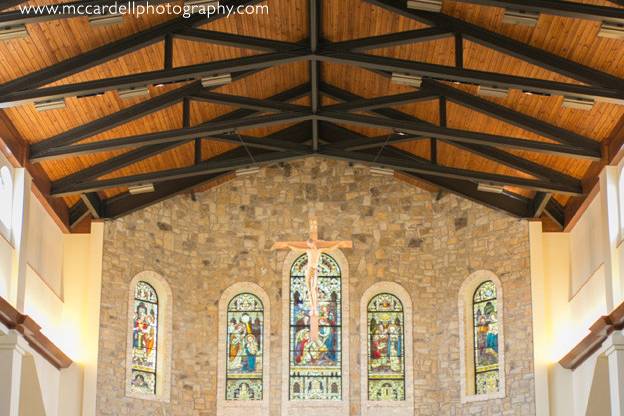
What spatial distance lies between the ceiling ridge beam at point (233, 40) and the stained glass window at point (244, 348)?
7.14 meters

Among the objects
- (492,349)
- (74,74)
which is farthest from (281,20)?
(492,349)

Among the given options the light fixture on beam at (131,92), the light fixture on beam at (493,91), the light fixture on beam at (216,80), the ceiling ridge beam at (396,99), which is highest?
the ceiling ridge beam at (396,99)

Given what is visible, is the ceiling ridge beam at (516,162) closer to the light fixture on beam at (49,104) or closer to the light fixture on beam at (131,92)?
the light fixture on beam at (131,92)

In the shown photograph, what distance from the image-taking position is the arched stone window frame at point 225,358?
23500 millimetres

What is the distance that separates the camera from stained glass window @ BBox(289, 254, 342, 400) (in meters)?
23.8

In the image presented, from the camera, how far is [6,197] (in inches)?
773

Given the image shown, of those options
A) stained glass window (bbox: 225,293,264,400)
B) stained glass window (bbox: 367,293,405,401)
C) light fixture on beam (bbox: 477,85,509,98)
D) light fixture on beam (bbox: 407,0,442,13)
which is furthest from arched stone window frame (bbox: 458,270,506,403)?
light fixture on beam (bbox: 407,0,442,13)

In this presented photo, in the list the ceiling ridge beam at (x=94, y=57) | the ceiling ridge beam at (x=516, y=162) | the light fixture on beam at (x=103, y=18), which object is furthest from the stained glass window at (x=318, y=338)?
the light fixture on beam at (x=103, y=18)

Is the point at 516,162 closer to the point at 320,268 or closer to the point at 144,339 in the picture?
the point at 320,268

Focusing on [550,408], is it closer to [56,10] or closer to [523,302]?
[523,302]

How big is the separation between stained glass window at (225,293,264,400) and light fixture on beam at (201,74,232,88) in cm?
664

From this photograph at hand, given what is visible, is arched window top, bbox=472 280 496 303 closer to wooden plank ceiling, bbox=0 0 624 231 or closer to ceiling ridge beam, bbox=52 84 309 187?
wooden plank ceiling, bbox=0 0 624 231

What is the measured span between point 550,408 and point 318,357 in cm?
458

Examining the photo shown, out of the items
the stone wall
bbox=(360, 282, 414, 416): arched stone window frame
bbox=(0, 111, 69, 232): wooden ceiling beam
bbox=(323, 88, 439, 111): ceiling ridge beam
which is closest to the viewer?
bbox=(0, 111, 69, 232): wooden ceiling beam
